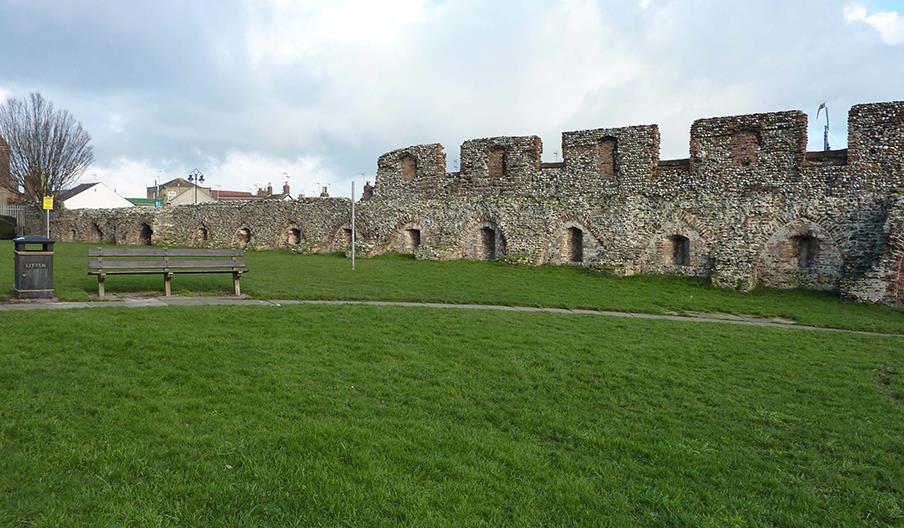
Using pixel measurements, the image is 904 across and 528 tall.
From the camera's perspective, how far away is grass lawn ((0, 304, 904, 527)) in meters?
4.09

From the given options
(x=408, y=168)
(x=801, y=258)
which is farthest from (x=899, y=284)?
(x=408, y=168)

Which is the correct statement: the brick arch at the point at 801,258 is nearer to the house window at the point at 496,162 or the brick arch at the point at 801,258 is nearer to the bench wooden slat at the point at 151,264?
the house window at the point at 496,162

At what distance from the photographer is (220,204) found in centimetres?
3562

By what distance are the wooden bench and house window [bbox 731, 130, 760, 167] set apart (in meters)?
15.7

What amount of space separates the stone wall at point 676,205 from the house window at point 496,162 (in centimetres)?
6

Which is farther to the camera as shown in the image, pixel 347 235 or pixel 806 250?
pixel 347 235

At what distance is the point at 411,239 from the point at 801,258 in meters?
15.3

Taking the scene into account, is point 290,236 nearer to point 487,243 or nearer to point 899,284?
point 487,243

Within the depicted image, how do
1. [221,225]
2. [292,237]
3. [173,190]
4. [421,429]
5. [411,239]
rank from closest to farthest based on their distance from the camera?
1. [421,429]
2. [411,239]
3. [292,237]
4. [221,225]
5. [173,190]

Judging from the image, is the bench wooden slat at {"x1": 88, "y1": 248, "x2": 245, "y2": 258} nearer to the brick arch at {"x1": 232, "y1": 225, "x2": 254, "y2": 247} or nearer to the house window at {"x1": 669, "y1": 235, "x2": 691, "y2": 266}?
the house window at {"x1": 669, "y1": 235, "x2": 691, "y2": 266}

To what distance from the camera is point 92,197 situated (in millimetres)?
66125

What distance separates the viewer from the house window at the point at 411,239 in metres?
27.4

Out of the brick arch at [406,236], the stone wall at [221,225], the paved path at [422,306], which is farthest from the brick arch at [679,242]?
the stone wall at [221,225]

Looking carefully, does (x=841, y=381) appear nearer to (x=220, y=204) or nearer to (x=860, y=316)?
(x=860, y=316)
